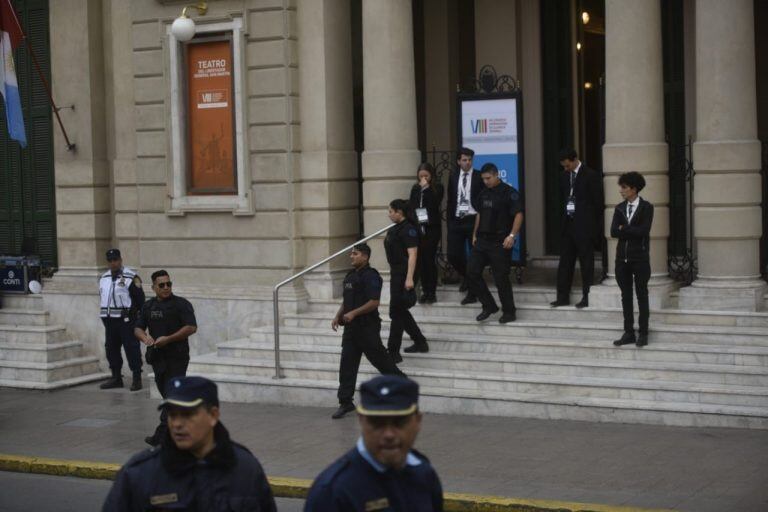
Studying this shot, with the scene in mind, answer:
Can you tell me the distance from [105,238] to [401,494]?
14761 mm

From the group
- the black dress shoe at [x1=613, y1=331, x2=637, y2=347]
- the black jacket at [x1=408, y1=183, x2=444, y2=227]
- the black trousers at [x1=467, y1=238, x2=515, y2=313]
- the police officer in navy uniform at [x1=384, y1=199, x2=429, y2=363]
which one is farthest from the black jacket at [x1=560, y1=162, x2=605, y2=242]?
the police officer in navy uniform at [x1=384, y1=199, x2=429, y2=363]

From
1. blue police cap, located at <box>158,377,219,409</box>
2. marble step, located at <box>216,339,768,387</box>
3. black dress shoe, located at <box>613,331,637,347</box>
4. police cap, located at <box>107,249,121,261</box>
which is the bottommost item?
marble step, located at <box>216,339,768,387</box>

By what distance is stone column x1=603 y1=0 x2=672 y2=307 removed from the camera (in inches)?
598

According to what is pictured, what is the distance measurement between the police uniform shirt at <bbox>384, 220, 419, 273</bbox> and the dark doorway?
708 cm

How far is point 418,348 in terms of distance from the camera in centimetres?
1512

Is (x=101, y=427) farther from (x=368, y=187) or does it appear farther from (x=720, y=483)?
(x=720, y=483)

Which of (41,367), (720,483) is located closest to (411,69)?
(41,367)

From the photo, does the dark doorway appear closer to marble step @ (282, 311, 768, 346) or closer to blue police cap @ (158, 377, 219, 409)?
marble step @ (282, 311, 768, 346)

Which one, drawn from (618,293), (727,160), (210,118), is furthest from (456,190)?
(210,118)

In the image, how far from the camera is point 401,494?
5078 mm

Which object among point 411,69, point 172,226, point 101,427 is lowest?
point 101,427

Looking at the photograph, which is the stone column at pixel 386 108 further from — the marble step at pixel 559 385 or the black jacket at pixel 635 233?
the black jacket at pixel 635 233

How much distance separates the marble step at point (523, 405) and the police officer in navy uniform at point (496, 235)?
1.52 m

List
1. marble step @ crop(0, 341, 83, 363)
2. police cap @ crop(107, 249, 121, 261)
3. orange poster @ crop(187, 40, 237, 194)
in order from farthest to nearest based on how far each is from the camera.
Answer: marble step @ crop(0, 341, 83, 363) → orange poster @ crop(187, 40, 237, 194) → police cap @ crop(107, 249, 121, 261)
